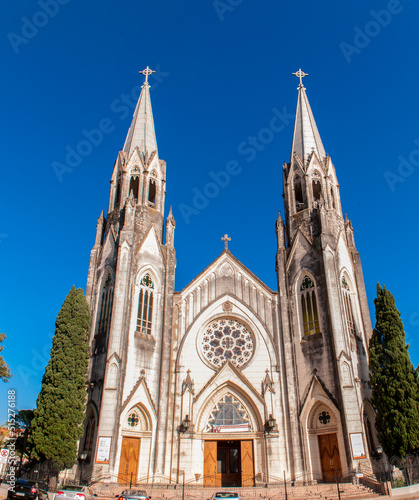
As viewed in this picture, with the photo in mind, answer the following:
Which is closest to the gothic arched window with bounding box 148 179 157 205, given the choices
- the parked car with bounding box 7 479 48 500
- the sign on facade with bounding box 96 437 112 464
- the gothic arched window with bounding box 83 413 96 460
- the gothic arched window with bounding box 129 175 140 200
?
the gothic arched window with bounding box 129 175 140 200

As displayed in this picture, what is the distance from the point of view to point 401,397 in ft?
82.3

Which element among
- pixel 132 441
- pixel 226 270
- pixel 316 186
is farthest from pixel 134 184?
pixel 132 441

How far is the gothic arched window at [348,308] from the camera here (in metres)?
31.0

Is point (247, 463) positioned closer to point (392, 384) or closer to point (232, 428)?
point (232, 428)

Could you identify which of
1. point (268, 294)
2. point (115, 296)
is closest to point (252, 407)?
point (268, 294)

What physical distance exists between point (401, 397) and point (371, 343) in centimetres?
360

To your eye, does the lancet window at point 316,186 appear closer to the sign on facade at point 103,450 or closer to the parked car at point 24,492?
the sign on facade at point 103,450

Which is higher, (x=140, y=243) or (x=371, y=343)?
(x=140, y=243)

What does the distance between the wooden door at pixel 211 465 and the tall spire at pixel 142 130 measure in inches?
926

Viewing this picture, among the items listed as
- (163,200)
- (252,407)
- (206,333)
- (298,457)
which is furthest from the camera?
(163,200)

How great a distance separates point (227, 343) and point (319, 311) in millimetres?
6734

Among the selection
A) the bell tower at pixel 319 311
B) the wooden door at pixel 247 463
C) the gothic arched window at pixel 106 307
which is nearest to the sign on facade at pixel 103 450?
the gothic arched window at pixel 106 307

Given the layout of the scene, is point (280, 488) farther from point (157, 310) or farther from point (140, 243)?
point (140, 243)

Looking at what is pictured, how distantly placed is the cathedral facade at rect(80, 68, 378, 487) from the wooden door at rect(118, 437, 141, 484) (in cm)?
7
